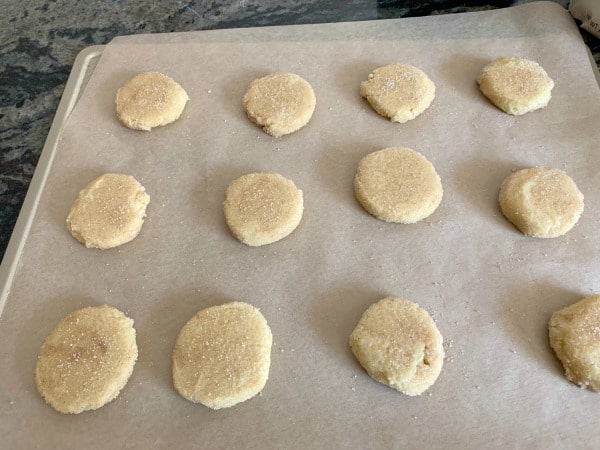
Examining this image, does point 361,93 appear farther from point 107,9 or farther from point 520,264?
point 107,9

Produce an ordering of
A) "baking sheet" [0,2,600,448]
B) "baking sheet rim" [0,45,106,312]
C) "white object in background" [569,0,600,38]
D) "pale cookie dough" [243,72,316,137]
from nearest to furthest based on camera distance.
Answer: "baking sheet" [0,2,600,448] < "baking sheet rim" [0,45,106,312] < "pale cookie dough" [243,72,316,137] < "white object in background" [569,0,600,38]

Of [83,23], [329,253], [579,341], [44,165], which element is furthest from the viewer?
[83,23]

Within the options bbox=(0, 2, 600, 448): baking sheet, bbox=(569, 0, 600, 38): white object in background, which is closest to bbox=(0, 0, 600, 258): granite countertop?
bbox=(569, 0, 600, 38): white object in background

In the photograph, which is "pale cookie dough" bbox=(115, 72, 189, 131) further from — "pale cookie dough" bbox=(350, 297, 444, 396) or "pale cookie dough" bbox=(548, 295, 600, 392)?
"pale cookie dough" bbox=(548, 295, 600, 392)

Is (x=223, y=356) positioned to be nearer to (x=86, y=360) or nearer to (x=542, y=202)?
(x=86, y=360)

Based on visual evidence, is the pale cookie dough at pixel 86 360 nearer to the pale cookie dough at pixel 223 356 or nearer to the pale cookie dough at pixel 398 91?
the pale cookie dough at pixel 223 356

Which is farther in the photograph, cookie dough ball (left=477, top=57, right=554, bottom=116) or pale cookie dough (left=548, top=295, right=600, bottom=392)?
cookie dough ball (left=477, top=57, right=554, bottom=116)

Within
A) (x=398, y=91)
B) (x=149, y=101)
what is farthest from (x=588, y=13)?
(x=149, y=101)
